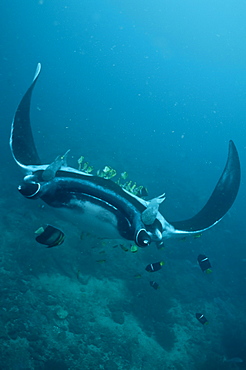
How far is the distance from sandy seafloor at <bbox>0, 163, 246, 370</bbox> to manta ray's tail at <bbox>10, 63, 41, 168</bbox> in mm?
2130

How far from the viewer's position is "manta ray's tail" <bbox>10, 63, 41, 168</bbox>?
509 centimetres

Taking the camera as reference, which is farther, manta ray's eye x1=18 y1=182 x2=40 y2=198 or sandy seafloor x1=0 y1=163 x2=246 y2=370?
sandy seafloor x1=0 y1=163 x2=246 y2=370

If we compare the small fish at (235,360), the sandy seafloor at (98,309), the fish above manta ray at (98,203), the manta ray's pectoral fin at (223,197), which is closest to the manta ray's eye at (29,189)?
the fish above manta ray at (98,203)

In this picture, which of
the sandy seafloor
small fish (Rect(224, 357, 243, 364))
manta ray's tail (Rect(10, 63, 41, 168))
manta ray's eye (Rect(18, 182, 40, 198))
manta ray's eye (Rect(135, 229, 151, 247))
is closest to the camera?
manta ray's eye (Rect(135, 229, 151, 247))

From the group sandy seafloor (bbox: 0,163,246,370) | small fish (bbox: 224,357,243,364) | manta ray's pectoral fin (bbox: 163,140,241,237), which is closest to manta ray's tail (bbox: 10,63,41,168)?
sandy seafloor (bbox: 0,163,246,370)

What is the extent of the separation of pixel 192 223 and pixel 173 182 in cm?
1347

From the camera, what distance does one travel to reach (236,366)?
6.55 m

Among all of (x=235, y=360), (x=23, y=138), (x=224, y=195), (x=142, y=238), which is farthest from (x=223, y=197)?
(x=23, y=138)

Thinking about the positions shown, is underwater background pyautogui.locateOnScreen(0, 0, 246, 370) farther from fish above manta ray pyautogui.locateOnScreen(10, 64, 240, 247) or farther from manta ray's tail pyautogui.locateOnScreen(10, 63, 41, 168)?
manta ray's tail pyautogui.locateOnScreen(10, 63, 41, 168)

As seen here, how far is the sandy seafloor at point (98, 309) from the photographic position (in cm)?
474

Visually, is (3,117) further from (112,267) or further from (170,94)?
(170,94)

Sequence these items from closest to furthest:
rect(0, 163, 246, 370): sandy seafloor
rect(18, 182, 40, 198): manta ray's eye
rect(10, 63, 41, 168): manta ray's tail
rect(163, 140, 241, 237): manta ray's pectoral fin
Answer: rect(18, 182, 40, 198): manta ray's eye < rect(0, 163, 246, 370): sandy seafloor < rect(10, 63, 41, 168): manta ray's tail < rect(163, 140, 241, 237): manta ray's pectoral fin

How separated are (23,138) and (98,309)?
4798 mm

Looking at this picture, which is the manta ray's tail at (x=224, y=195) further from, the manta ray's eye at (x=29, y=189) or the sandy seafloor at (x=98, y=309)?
the manta ray's eye at (x=29, y=189)
